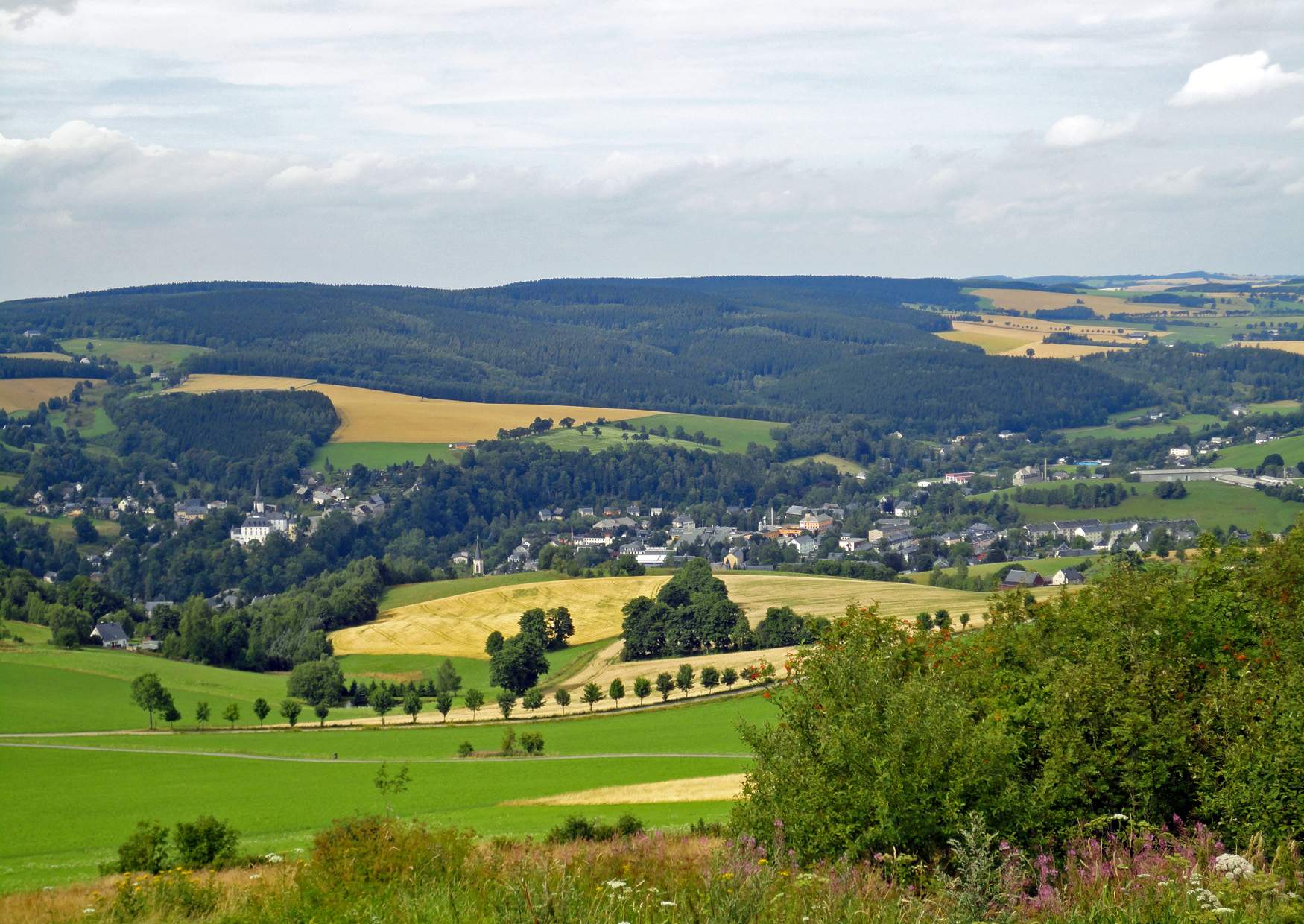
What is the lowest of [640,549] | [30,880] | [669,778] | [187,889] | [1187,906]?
[640,549]

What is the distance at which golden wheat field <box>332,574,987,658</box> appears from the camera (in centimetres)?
9088

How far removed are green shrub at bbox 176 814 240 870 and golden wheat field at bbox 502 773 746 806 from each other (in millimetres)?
14342

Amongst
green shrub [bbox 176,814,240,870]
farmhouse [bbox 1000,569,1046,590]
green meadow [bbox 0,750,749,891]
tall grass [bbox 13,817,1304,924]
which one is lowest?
farmhouse [bbox 1000,569,1046,590]

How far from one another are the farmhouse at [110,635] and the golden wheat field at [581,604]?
1600 centimetres

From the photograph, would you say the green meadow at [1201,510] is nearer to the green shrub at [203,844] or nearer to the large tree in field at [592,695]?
the large tree in field at [592,695]

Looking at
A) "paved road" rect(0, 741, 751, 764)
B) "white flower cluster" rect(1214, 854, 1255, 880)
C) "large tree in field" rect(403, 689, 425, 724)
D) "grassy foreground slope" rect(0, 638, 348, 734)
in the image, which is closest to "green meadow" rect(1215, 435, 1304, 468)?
"large tree in field" rect(403, 689, 425, 724)

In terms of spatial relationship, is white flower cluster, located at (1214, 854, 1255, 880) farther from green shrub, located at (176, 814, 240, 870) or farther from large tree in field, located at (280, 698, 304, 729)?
large tree in field, located at (280, 698, 304, 729)

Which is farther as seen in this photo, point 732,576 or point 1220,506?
point 1220,506

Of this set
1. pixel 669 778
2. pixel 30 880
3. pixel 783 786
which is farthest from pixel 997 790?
pixel 669 778

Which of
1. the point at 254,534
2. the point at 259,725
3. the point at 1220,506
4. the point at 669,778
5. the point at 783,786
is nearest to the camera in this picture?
the point at 783,786

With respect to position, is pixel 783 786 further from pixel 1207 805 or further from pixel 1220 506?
pixel 1220 506

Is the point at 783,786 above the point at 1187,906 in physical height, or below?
below

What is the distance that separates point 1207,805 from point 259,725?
5570cm

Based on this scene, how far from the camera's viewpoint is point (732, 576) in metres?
111
